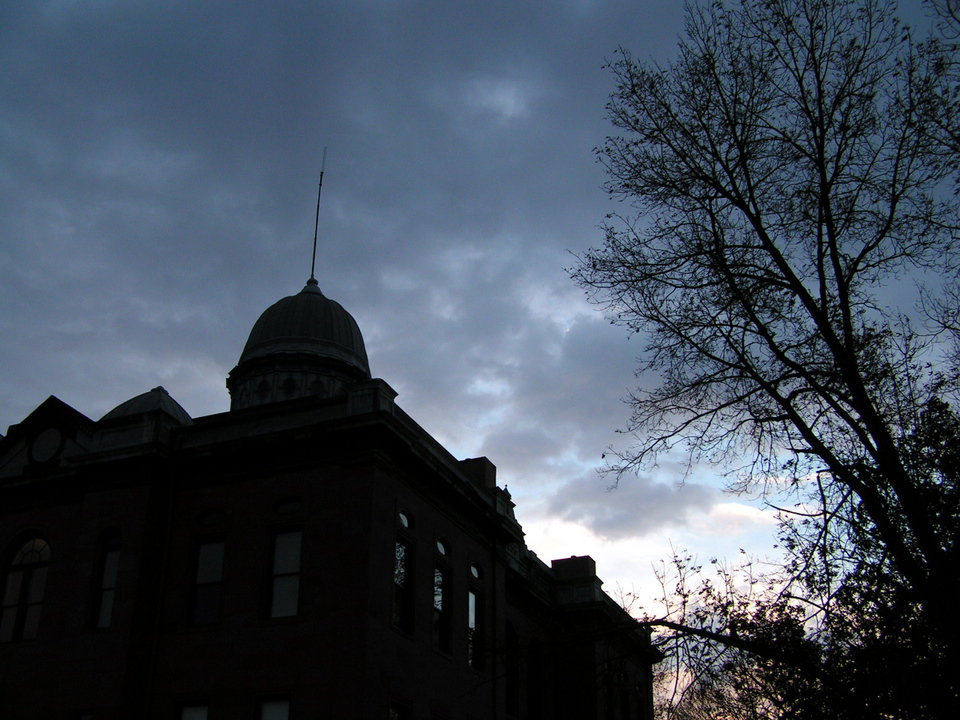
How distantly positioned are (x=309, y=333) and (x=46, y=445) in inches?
504

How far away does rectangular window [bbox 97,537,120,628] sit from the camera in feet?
78.4

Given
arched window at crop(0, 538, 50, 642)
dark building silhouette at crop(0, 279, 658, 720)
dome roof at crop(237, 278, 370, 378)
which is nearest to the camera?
dark building silhouette at crop(0, 279, 658, 720)

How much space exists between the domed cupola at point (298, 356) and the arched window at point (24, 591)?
11.4 meters

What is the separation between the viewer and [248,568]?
2297 centimetres

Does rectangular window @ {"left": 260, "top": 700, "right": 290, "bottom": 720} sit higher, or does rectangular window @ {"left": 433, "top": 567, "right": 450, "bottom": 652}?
rectangular window @ {"left": 433, "top": 567, "right": 450, "bottom": 652}

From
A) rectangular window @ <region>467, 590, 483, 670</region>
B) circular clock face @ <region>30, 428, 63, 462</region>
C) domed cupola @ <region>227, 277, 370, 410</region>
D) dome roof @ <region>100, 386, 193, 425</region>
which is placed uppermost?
domed cupola @ <region>227, 277, 370, 410</region>

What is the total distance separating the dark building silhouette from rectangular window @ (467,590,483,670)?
6 cm

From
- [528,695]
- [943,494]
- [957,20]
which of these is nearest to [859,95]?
[957,20]

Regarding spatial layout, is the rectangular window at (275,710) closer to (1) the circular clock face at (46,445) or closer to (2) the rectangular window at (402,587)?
(2) the rectangular window at (402,587)

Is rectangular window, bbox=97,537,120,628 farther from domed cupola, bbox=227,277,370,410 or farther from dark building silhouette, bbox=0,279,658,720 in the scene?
domed cupola, bbox=227,277,370,410

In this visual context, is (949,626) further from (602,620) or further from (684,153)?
(602,620)

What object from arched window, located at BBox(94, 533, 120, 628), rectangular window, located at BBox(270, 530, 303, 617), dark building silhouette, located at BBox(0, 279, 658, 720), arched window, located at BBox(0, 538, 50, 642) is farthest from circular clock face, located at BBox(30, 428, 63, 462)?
rectangular window, located at BBox(270, 530, 303, 617)

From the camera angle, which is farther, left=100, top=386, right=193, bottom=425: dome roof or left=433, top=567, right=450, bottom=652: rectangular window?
left=100, top=386, right=193, bottom=425: dome roof

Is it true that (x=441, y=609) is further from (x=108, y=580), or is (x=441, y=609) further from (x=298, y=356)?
(x=298, y=356)
